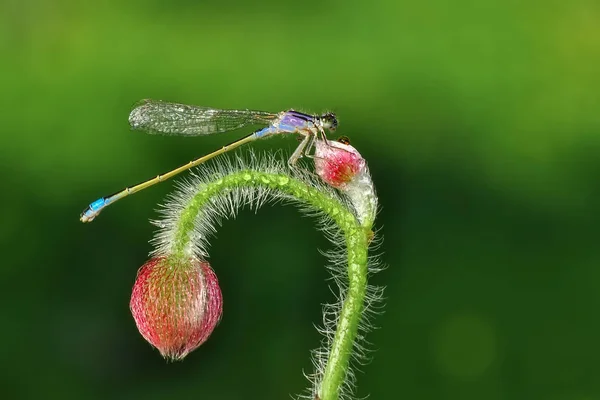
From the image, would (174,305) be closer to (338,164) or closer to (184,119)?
(338,164)

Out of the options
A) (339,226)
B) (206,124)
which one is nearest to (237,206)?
(339,226)

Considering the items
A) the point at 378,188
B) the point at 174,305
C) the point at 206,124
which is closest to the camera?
the point at 174,305

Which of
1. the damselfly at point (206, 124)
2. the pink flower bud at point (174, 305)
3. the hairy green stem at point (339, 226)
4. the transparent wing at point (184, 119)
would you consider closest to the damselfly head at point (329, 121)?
the damselfly at point (206, 124)

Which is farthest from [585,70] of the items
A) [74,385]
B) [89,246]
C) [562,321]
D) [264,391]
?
[74,385]

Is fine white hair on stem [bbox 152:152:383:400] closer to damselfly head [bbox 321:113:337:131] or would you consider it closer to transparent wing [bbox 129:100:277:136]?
damselfly head [bbox 321:113:337:131]

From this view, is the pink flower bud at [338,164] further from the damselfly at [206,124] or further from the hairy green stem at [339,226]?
the damselfly at [206,124]

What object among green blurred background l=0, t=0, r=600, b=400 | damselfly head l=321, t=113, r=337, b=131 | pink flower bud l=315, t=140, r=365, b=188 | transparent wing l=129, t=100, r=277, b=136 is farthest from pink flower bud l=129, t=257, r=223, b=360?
green blurred background l=0, t=0, r=600, b=400
